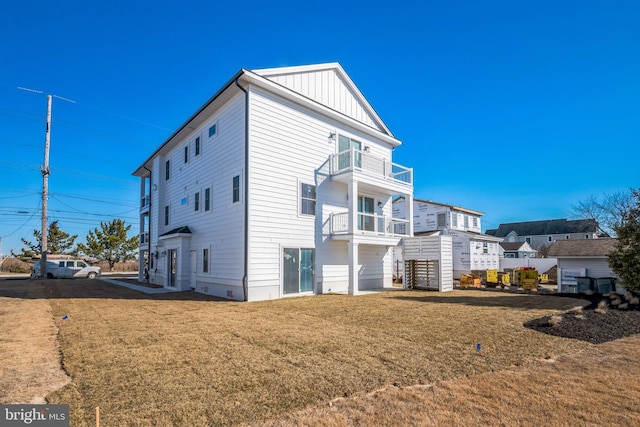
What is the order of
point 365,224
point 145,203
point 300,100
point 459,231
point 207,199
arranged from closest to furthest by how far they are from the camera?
point 300,100 < point 207,199 < point 365,224 < point 145,203 < point 459,231

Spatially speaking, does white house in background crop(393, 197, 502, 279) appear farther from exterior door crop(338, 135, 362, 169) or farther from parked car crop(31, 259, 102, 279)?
parked car crop(31, 259, 102, 279)

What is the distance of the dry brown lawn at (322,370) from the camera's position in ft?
11.9

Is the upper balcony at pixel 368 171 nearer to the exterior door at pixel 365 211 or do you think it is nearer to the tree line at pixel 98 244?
the exterior door at pixel 365 211

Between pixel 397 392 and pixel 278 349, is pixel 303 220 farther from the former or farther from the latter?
pixel 397 392

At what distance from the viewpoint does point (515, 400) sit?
154 inches

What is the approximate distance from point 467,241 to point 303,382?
96.9 ft

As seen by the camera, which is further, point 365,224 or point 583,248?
point 583,248

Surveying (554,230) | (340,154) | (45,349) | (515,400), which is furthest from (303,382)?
(554,230)

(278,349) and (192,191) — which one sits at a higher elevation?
(192,191)

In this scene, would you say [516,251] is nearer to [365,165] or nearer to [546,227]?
[546,227]

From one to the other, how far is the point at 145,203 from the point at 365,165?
17039mm

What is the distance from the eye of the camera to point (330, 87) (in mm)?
17484

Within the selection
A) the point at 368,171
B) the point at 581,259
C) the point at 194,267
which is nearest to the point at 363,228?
the point at 368,171

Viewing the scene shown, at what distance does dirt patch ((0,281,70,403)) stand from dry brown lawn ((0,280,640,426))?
0.19 m
